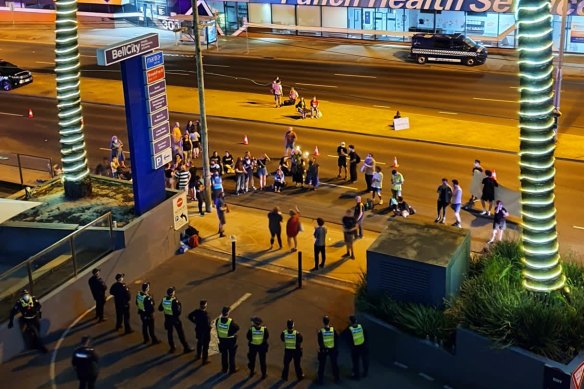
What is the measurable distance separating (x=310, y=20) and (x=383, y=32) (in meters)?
6.90

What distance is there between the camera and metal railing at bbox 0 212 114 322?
18.4 m

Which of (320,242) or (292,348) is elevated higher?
(292,348)

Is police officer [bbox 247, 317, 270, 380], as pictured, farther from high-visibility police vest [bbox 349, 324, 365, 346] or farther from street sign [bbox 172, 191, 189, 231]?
street sign [bbox 172, 191, 189, 231]

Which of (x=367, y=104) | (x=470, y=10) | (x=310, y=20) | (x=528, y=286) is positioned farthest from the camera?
(x=310, y=20)

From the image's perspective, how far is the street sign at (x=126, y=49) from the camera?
20797 mm

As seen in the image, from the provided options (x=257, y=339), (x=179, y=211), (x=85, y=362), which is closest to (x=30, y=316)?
(x=85, y=362)

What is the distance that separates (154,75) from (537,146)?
11.6m

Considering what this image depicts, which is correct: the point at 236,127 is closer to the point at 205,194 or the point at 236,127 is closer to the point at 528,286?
the point at 205,194

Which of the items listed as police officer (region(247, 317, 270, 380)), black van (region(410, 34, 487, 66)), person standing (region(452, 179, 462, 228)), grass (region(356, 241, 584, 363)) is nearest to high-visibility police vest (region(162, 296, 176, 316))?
police officer (region(247, 317, 270, 380))

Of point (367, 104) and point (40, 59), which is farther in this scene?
point (40, 59)

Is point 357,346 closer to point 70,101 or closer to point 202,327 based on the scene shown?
point 202,327

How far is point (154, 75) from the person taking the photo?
75.6 feet

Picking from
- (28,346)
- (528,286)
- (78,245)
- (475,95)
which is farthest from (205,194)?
(475,95)

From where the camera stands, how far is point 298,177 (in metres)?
29.7
